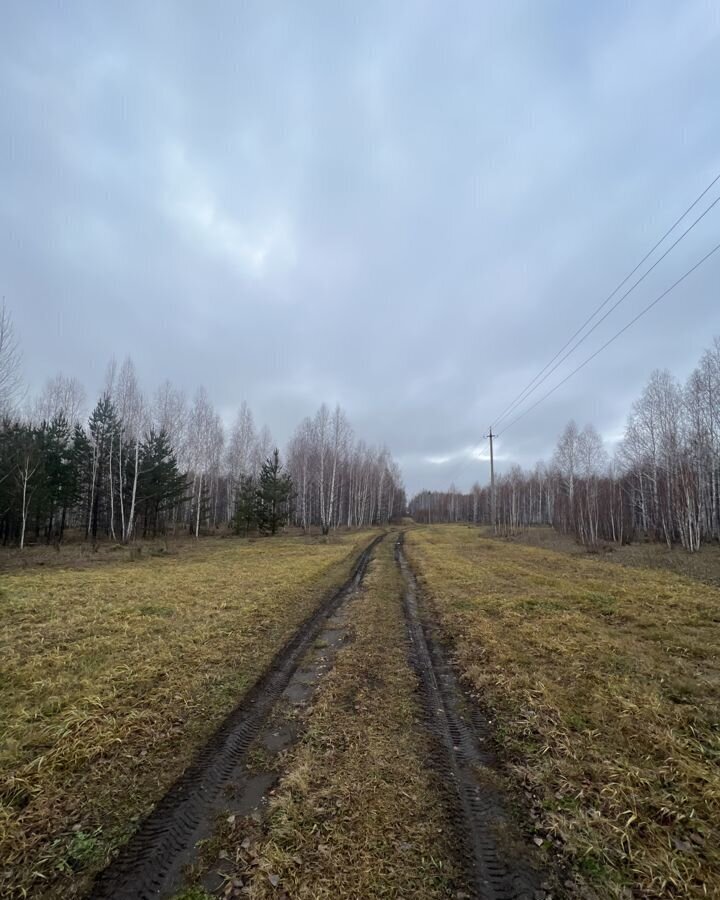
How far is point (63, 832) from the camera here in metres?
2.92

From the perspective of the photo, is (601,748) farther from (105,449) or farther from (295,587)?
(105,449)

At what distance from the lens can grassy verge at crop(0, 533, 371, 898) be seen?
9.50ft

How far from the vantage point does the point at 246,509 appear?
34.4 metres

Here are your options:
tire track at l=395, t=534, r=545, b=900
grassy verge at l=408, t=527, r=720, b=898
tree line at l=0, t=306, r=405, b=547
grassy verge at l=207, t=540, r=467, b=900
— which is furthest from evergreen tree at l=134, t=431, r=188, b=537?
tire track at l=395, t=534, r=545, b=900

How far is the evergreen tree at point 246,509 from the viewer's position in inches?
1357

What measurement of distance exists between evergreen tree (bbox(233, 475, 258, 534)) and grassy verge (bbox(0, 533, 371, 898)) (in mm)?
23045

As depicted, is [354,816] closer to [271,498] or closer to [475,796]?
[475,796]

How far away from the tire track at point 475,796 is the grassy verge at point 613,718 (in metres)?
0.31

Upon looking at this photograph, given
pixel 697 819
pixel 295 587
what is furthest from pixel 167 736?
pixel 295 587

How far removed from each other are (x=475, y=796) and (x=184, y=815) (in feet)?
8.00

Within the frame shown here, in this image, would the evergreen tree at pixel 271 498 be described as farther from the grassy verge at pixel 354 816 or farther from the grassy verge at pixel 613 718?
the grassy verge at pixel 354 816

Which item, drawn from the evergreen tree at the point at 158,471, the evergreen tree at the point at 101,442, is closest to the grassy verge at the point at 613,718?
the evergreen tree at the point at 158,471

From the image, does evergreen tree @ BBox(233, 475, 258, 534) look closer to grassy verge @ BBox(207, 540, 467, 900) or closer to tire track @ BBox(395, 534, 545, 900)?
tire track @ BBox(395, 534, 545, 900)

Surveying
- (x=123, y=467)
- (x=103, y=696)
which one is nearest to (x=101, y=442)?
(x=123, y=467)
